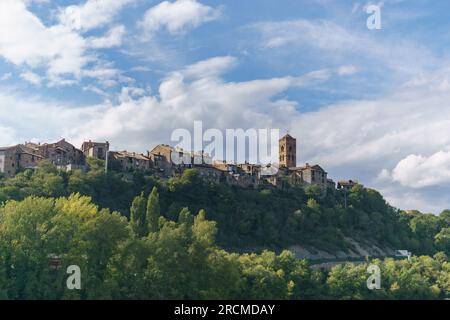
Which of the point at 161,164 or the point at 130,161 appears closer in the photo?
the point at 130,161

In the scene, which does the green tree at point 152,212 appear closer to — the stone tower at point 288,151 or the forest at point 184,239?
the forest at point 184,239

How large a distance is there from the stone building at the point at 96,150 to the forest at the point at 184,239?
469 cm

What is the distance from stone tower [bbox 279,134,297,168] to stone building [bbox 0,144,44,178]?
39361 mm

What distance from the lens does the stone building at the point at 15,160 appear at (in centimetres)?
5550

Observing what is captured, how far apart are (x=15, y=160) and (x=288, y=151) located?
140 ft

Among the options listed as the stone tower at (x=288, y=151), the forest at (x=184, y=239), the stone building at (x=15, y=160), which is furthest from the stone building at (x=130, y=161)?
the stone tower at (x=288, y=151)

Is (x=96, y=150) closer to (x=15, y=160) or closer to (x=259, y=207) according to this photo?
(x=15, y=160)

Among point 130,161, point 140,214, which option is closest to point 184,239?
point 140,214

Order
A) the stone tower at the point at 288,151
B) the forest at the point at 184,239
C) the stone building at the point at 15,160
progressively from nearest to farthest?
the forest at the point at 184,239, the stone building at the point at 15,160, the stone tower at the point at 288,151

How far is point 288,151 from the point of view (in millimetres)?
87000

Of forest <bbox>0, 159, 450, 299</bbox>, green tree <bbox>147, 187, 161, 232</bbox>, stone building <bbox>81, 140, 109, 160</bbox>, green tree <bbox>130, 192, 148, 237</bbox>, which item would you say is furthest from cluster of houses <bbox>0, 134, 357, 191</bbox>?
green tree <bbox>147, 187, 161, 232</bbox>

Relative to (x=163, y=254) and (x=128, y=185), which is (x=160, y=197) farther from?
(x=163, y=254)

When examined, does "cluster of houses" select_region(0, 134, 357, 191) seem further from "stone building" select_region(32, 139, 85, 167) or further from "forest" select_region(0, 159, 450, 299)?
"forest" select_region(0, 159, 450, 299)
